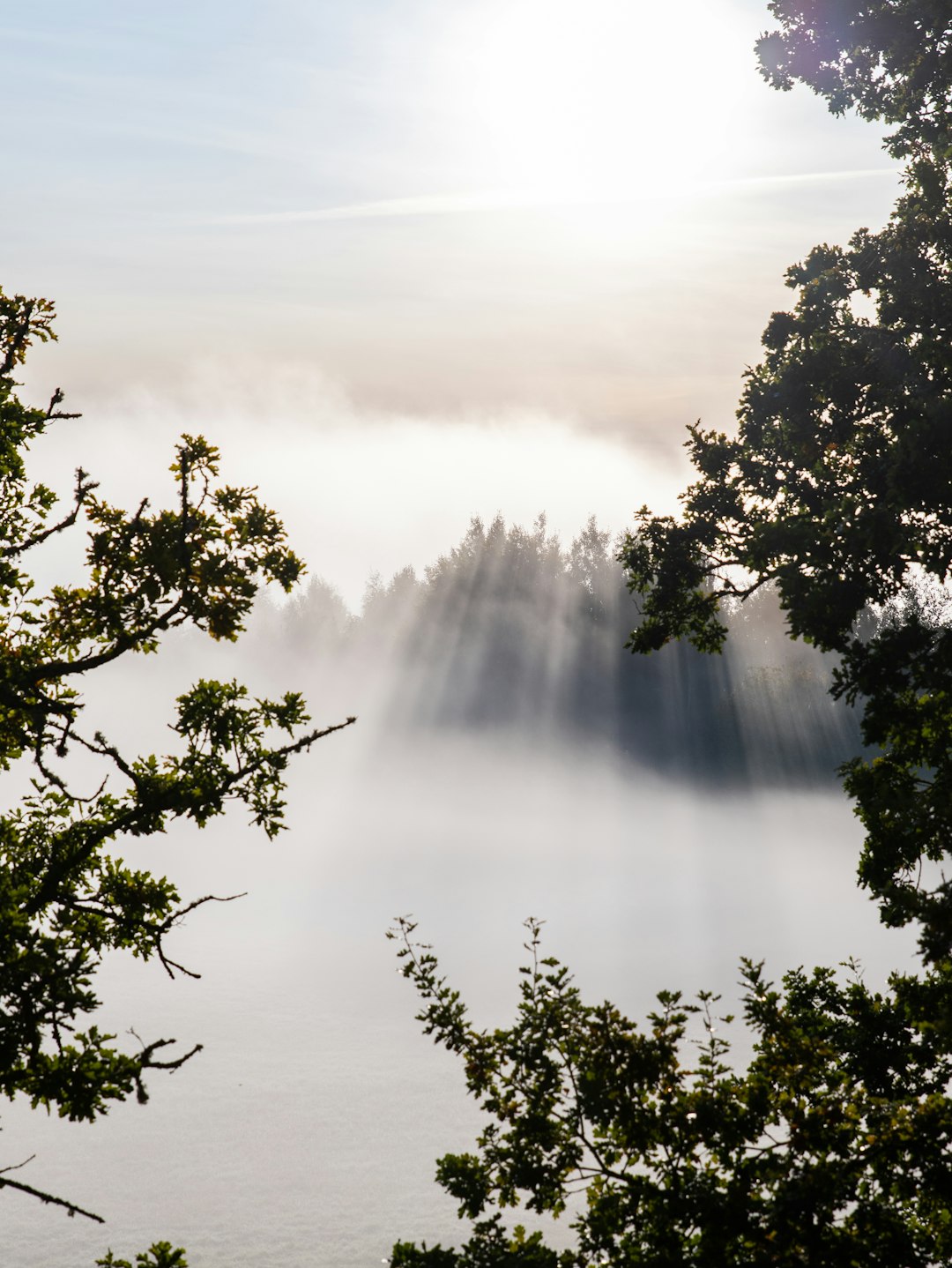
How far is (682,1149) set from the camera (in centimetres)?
784

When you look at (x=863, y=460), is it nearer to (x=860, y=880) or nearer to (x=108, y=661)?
(x=860, y=880)

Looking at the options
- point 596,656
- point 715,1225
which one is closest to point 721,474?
point 715,1225

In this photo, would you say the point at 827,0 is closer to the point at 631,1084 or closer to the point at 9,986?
the point at 631,1084

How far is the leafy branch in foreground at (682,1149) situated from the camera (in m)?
7.26

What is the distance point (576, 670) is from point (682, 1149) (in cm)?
11147

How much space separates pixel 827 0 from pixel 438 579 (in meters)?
109

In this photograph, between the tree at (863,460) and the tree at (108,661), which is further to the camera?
the tree at (863,460)

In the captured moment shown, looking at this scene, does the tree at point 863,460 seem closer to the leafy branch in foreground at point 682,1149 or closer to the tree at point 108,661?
the leafy branch in foreground at point 682,1149

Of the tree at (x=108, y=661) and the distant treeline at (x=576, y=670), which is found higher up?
the distant treeline at (x=576, y=670)

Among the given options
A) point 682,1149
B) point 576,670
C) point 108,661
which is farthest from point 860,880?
point 576,670

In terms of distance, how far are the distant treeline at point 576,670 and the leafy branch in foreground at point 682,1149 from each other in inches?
3806

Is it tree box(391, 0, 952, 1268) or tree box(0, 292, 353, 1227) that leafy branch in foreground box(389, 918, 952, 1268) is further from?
tree box(0, 292, 353, 1227)

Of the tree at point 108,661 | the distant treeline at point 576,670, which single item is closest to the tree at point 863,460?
the tree at point 108,661

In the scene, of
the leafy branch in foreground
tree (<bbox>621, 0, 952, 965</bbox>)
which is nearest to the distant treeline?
tree (<bbox>621, 0, 952, 965</bbox>)
